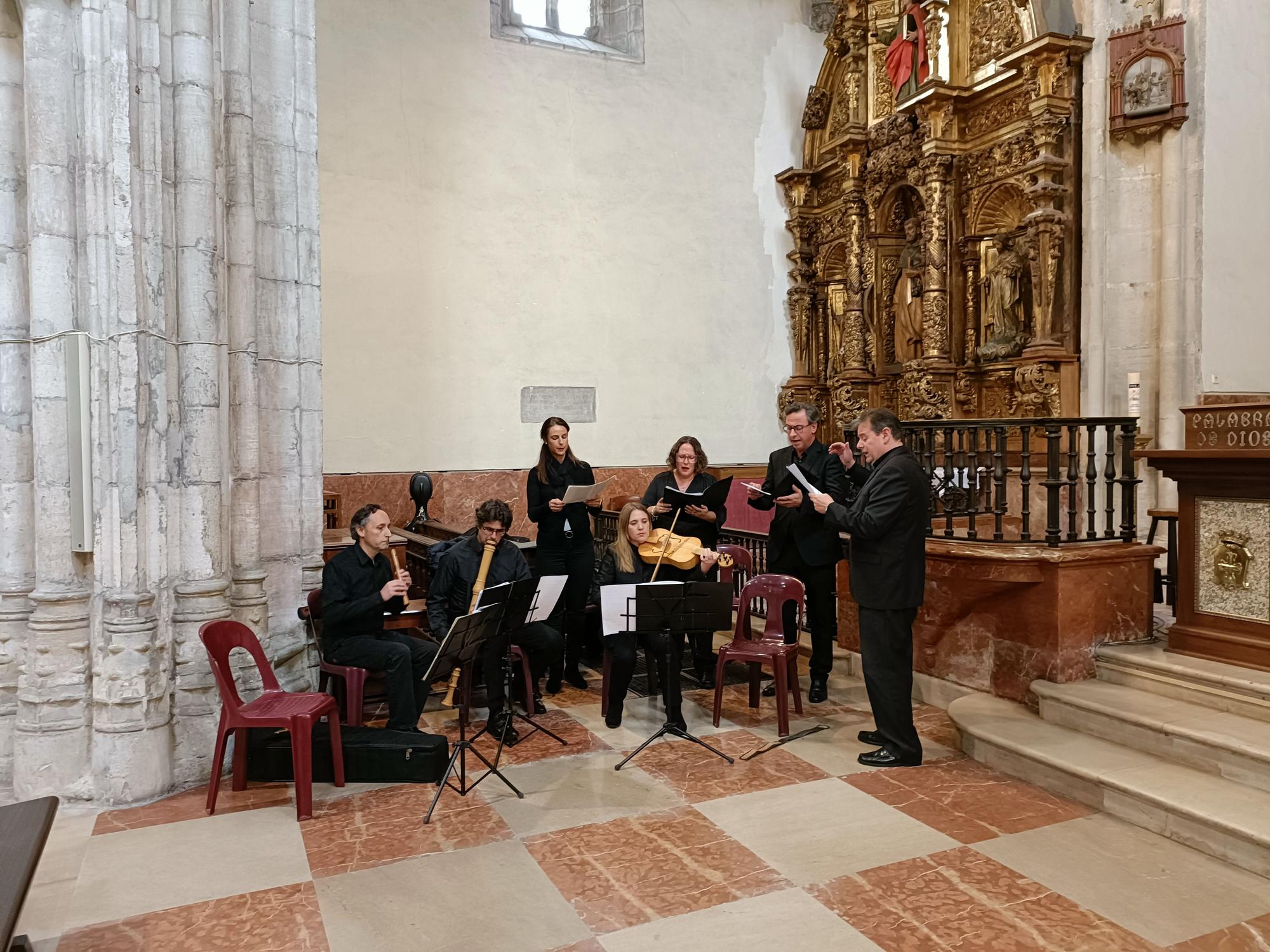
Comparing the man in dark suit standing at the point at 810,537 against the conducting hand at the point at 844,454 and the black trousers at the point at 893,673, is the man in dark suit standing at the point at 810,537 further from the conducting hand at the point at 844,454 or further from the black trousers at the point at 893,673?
the black trousers at the point at 893,673

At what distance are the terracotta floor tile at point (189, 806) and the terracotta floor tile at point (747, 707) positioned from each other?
8.02 feet

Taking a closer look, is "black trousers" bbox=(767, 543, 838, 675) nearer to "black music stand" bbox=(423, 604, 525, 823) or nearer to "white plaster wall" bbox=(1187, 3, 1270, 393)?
"black music stand" bbox=(423, 604, 525, 823)

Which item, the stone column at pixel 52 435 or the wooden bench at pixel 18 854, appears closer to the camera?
the wooden bench at pixel 18 854

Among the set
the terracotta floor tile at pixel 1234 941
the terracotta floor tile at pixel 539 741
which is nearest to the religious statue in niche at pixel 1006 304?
the terracotta floor tile at pixel 539 741

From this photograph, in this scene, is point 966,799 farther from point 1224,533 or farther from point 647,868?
point 1224,533

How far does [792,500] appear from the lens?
18.6ft

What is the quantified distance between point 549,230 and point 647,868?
335 inches

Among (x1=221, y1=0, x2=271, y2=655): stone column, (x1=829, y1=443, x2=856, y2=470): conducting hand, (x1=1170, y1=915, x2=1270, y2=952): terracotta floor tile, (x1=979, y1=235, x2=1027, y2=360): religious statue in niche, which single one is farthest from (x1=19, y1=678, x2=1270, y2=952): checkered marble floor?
(x1=979, y1=235, x2=1027, y2=360): religious statue in niche

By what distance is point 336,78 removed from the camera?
9.72m

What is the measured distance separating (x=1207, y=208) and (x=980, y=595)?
459cm

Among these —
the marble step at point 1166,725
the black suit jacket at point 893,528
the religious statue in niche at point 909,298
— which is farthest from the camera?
the religious statue in niche at point 909,298

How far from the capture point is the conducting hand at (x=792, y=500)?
5.65m

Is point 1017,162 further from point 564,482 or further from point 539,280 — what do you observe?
point 564,482

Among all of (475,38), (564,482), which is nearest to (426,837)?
(564,482)
